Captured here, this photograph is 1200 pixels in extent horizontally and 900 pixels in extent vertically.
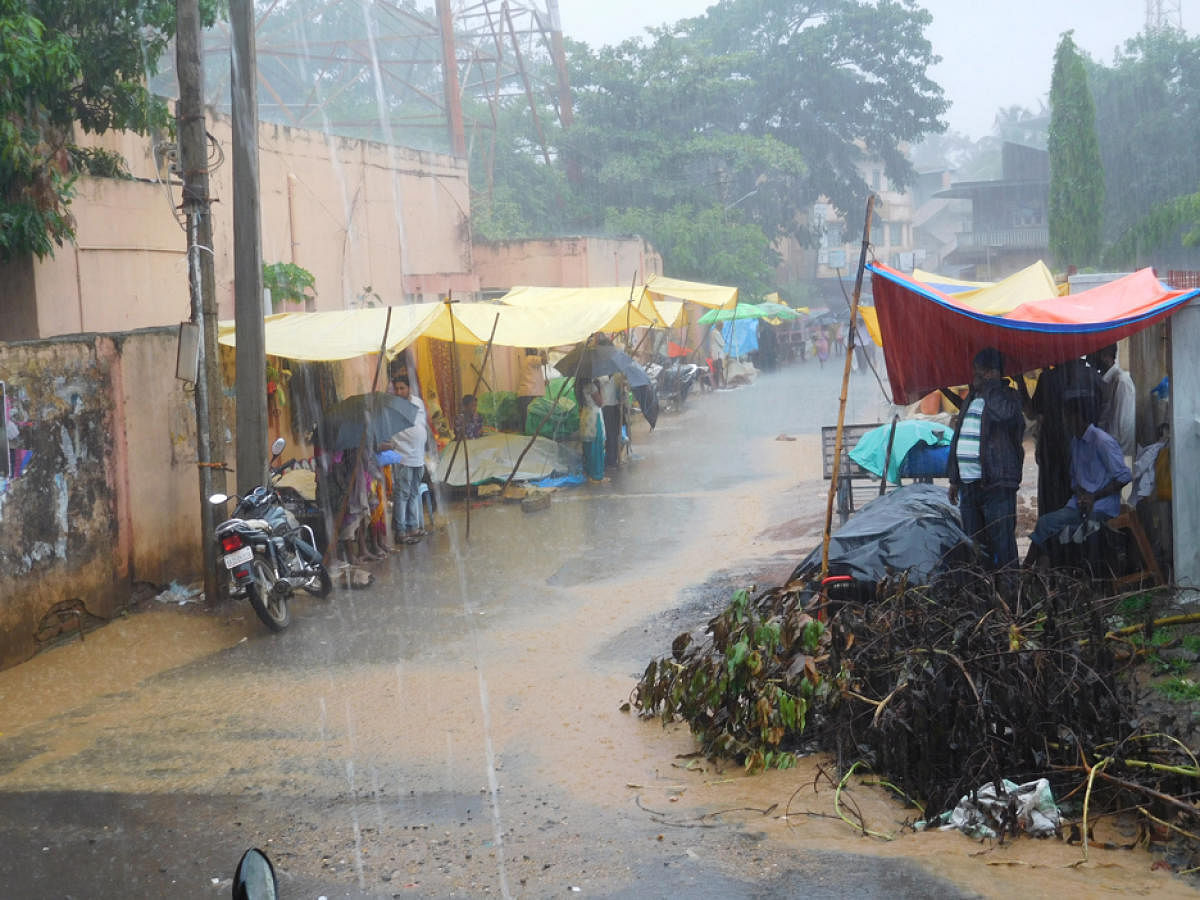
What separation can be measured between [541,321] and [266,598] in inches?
224

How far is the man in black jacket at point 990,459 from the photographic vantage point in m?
7.03

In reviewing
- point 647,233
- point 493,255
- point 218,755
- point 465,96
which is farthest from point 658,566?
point 465,96

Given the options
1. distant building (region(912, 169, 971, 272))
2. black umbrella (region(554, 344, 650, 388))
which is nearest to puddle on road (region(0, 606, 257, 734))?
black umbrella (region(554, 344, 650, 388))

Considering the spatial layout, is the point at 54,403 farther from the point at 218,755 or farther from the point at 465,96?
the point at 465,96

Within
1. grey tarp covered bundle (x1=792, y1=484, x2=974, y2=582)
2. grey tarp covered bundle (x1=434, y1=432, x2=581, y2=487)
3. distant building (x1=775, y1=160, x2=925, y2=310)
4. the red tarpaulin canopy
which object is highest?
distant building (x1=775, y1=160, x2=925, y2=310)

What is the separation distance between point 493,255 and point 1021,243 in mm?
24765

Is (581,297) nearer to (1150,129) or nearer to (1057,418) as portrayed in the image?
(1057,418)

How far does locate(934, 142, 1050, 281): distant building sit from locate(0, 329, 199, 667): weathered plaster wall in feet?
116

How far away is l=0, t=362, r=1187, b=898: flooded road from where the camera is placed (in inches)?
175

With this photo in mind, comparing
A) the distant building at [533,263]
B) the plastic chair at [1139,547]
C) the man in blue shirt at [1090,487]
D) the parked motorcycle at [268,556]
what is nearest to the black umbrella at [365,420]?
the parked motorcycle at [268,556]

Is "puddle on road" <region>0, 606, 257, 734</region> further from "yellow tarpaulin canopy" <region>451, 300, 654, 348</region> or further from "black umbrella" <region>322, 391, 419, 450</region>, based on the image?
"yellow tarpaulin canopy" <region>451, 300, 654, 348</region>

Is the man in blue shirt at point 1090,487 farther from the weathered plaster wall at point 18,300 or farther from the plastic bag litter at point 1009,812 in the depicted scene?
the weathered plaster wall at point 18,300

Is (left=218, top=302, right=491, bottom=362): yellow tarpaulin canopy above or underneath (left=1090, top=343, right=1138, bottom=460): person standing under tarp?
above

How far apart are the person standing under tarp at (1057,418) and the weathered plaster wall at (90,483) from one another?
21.2ft
